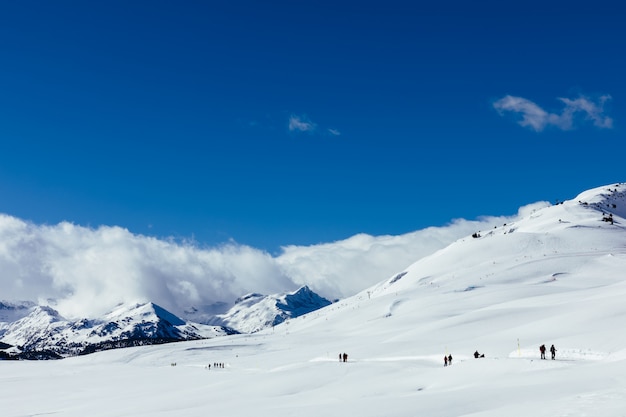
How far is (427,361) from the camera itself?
5034 centimetres

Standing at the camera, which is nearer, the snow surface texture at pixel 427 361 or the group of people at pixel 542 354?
the snow surface texture at pixel 427 361

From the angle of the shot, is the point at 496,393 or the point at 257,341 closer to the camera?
the point at 496,393

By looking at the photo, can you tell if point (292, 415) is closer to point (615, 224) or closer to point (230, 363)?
point (230, 363)

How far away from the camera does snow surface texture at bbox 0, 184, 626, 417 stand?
2538 cm

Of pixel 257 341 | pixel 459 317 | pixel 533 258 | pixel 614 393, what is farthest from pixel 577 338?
pixel 533 258

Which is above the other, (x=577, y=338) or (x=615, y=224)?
(x=615, y=224)

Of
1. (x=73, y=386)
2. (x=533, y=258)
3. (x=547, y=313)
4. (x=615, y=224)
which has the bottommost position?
(x=73, y=386)

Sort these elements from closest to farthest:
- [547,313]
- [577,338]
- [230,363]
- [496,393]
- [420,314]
→ [496,393] < [577,338] < [547,313] < [230,363] < [420,314]

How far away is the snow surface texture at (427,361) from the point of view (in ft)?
83.3

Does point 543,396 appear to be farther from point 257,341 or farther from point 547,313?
point 257,341

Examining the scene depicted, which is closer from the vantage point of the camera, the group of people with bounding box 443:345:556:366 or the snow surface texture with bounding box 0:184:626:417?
the snow surface texture with bounding box 0:184:626:417

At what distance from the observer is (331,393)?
33.6 meters

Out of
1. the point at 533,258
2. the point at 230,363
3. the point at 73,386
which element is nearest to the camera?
the point at 73,386

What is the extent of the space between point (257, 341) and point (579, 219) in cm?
11215
